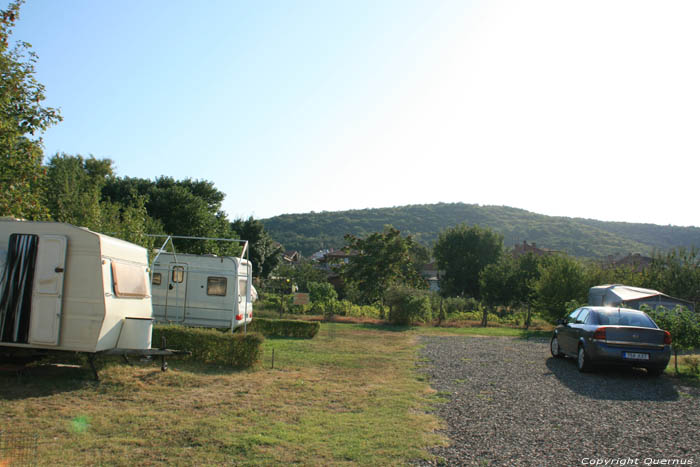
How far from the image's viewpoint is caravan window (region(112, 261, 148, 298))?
7.91 meters

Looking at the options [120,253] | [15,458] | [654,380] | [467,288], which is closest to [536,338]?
[654,380]

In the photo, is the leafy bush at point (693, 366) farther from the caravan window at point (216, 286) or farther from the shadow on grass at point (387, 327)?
the shadow on grass at point (387, 327)

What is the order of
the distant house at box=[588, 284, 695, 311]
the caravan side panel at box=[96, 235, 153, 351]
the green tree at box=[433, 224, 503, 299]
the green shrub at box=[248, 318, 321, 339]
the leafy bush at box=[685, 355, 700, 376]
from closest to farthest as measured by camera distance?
the caravan side panel at box=[96, 235, 153, 351], the leafy bush at box=[685, 355, 700, 376], the green shrub at box=[248, 318, 321, 339], the distant house at box=[588, 284, 695, 311], the green tree at box=[433, 224, 503, 299]

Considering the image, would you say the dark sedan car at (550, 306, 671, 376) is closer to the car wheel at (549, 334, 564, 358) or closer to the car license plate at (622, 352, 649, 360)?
the car license plate at (622, 352, 649, 360)

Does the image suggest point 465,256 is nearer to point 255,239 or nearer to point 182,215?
point 255,239

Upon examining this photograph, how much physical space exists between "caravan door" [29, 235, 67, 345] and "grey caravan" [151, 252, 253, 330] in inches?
283

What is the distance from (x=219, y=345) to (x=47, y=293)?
11.8ft

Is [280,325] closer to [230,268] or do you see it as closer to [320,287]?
[230,268]

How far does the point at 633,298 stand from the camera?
17172mm

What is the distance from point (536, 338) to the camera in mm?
18234

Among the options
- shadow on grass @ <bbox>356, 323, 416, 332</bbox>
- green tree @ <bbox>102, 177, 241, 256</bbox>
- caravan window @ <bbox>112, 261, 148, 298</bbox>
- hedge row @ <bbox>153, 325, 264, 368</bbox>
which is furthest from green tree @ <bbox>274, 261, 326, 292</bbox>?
caravan window @ <bbox>112, 261, 148, 298</bbox>

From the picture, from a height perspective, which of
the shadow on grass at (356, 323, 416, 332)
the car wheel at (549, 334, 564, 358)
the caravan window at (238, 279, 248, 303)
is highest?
the caravan window at (238, 279, 248, 303)

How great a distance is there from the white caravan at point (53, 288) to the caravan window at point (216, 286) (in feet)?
22.9

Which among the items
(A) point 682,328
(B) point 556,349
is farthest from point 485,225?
(A) point 682,328
